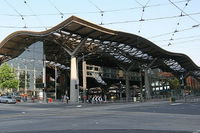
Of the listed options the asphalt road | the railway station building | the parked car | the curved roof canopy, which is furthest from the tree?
the asphalt road

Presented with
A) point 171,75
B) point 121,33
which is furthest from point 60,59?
point 171,75

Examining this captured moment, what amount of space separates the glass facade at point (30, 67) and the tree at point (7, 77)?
1503 millimetres

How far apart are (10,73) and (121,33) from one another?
3341 centimetres

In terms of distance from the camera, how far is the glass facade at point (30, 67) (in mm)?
77250

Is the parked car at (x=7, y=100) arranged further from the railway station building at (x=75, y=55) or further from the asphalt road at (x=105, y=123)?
the asphalt road at (x=105, y=123)

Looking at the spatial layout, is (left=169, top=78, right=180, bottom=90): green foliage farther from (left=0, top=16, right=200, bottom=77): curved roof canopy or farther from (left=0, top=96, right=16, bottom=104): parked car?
(left=0, top=96, right=16, bottom=104): parked car

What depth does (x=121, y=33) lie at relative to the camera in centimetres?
6794

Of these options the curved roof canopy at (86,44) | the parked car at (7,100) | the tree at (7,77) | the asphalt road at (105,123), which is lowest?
the asphalt road at (105,123)

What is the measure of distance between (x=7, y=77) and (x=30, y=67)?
853 centimetres

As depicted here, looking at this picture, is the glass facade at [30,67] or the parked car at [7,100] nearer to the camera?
the parked car at [7,100]

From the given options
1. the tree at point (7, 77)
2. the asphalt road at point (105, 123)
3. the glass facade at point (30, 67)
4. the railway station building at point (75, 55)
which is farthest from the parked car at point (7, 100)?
the asphalt road at point (105, 123)

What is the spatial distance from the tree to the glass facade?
1503 millimetres

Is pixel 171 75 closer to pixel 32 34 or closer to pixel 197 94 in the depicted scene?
pixel 197 94

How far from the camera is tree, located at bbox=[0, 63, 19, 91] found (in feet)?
280
